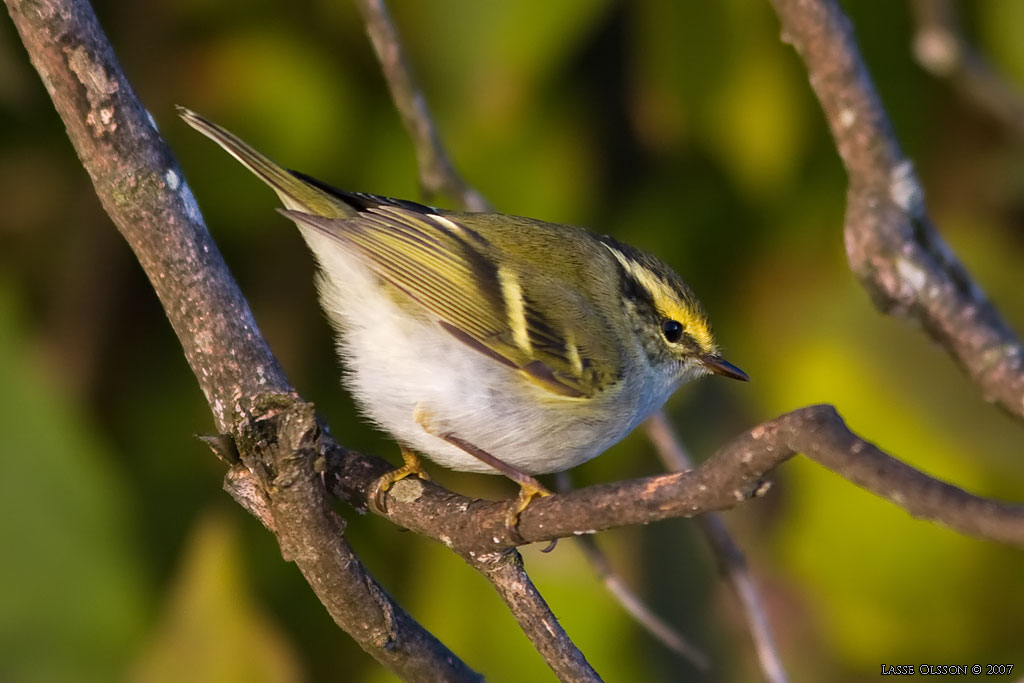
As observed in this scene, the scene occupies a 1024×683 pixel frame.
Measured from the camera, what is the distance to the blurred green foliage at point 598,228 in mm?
2234

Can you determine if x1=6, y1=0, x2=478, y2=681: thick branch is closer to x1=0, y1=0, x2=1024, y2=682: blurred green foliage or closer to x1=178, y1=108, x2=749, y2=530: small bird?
x1=178, y1=108, x2=749, y2=530: small bird

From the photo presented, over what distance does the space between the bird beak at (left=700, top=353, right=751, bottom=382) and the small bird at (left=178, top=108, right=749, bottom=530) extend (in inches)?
6.3

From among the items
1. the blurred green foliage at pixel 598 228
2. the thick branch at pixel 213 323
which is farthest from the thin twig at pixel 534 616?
the blurred green foliage at pixel 598 228

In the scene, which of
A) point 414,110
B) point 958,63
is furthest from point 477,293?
point 958,63

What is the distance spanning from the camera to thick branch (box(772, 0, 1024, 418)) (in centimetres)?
173

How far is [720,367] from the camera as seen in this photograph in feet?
6.82

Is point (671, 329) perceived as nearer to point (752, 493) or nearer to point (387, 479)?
point (387, 479)

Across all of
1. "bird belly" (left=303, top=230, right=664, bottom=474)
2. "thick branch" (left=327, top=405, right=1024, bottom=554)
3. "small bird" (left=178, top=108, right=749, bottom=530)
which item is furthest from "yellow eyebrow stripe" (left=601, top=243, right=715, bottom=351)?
"thick branch" (left=327, top=405, right=1024, bottom=554)

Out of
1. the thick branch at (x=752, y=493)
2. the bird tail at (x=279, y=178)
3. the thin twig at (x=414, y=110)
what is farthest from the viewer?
the thin twig at (x=414, y=110)

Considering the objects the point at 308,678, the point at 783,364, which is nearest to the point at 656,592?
the point at 783,364

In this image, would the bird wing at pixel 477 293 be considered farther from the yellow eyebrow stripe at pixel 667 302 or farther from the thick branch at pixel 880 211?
the thick branch at pixel 880 211

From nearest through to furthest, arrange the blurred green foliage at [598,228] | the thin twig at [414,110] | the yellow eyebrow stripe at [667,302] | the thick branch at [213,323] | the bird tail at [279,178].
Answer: the thick branch at [213,323]
the bird tail at [279,178]
the thin twig at [414,110]
the yellow eyebrow stripe at [667,302]
the blurred green foliage at [598,228]

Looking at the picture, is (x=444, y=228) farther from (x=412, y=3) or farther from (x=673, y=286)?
(x=412, y=3)

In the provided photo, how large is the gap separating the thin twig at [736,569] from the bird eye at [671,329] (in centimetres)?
16
